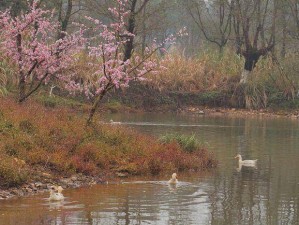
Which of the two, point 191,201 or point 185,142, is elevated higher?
point 185,142

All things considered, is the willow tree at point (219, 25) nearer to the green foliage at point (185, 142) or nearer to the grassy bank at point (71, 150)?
the green foliage at point (185, 142)

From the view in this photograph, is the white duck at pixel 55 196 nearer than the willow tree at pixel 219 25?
Yes

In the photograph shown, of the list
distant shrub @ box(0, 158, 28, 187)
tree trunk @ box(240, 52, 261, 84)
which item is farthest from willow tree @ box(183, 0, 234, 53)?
distant shrub @ box(0, 158, 28, 187)

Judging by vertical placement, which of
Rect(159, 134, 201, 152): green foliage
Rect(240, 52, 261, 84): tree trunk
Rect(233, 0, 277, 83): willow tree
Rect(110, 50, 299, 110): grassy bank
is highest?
Rect(233, 0, 277, 83): willow tree

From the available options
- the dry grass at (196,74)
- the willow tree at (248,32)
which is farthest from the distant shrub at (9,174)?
the willow tree at (248,32)

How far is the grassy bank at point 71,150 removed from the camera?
20.2 metres

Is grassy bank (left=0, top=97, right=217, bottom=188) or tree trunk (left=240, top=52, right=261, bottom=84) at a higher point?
tree trunk (left=240, top=52, right=261, bottom=84)

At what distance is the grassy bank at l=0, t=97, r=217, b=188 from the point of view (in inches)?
795

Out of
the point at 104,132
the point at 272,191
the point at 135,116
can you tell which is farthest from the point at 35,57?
the point at 135,116

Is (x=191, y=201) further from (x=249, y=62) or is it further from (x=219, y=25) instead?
(x=219, y=25)

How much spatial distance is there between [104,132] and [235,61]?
36791 millimetres

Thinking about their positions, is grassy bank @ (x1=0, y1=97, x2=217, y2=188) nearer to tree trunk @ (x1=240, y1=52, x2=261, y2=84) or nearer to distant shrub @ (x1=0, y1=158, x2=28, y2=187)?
distant shrub @ (x1=0, y1=158, x2=28, y2=187)

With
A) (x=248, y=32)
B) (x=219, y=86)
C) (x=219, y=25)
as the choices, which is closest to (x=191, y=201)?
(x=219, y=86)

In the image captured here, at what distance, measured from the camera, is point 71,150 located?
21.7m
